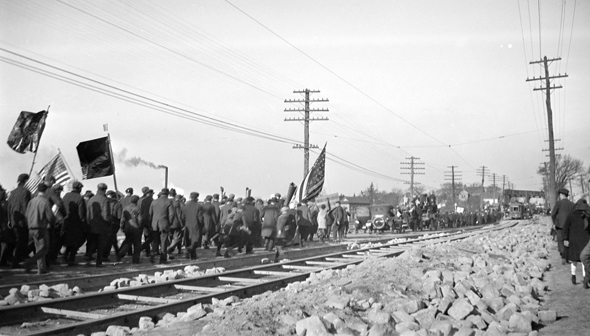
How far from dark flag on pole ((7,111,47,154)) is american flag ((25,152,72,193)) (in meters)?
0.64

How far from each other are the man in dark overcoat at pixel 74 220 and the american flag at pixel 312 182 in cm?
1121

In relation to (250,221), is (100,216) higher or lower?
higher

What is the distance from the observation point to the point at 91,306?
25.1 ft

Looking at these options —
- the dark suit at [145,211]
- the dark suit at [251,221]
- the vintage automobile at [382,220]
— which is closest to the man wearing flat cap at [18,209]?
the dark suit at [145,211]

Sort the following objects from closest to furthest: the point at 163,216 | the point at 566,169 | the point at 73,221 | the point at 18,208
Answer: the point at 18,208 → the point at 73,221 → the point at 163,216 → the point at 566,169

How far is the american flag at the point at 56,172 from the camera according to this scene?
15.3m

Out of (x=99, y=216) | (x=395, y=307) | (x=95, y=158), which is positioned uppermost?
(x=95, y=158)

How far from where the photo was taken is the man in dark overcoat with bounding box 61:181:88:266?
12531mm

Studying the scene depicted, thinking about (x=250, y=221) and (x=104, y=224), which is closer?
(x=104, y=224)

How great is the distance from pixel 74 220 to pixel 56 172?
3.44 m

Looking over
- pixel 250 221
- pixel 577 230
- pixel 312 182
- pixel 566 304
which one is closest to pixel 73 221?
pixel 250 221

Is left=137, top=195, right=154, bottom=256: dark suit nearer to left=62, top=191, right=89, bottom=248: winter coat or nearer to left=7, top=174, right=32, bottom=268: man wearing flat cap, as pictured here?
left=62, top=191, right=89, bottom=248: winter coat

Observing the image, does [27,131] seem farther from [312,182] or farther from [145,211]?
[312,182]

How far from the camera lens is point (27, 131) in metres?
15.2
